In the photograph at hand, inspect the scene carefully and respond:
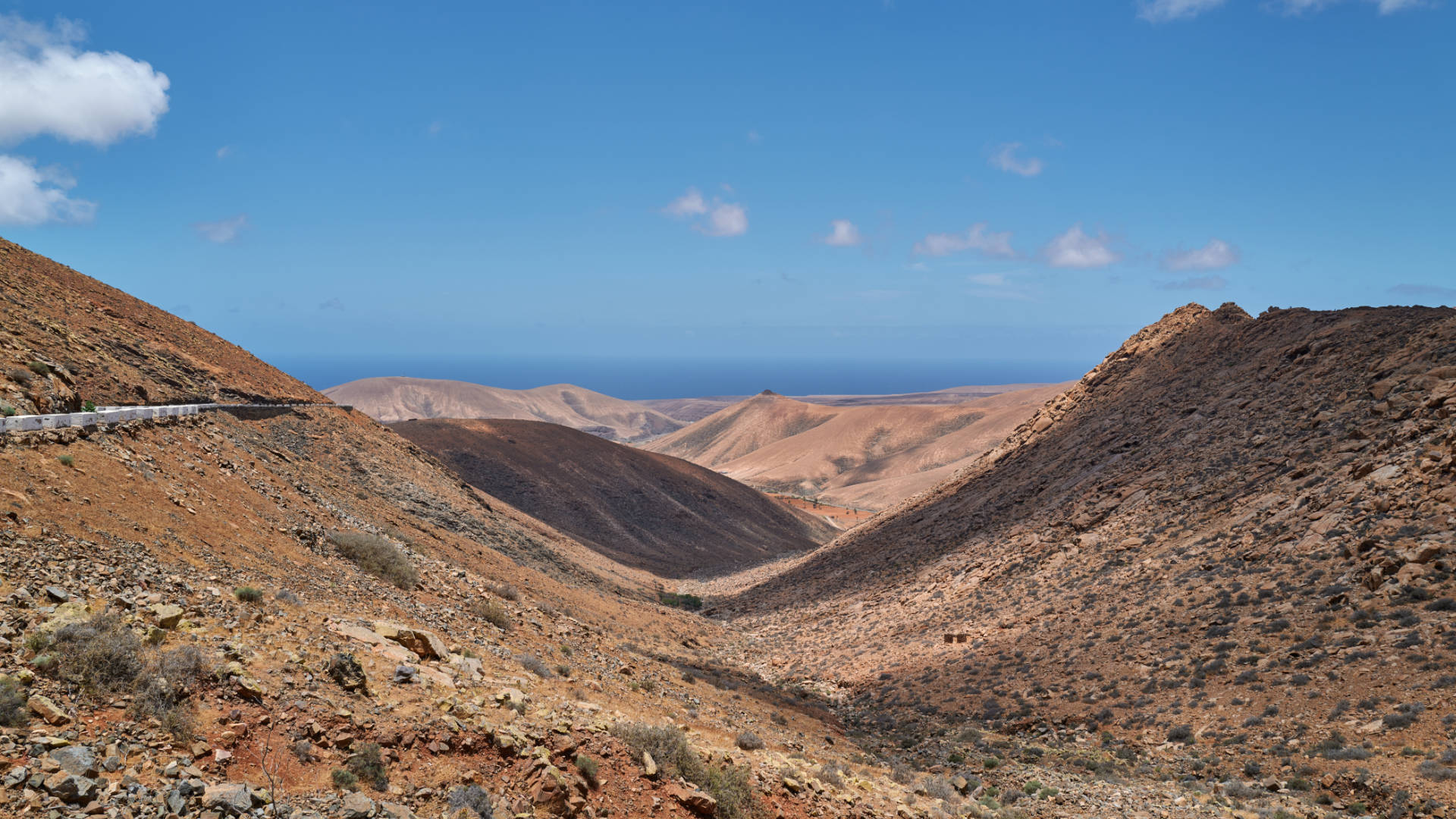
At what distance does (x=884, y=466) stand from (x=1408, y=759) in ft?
269

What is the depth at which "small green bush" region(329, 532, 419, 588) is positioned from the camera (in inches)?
535

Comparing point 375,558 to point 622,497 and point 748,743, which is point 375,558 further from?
point 622,497

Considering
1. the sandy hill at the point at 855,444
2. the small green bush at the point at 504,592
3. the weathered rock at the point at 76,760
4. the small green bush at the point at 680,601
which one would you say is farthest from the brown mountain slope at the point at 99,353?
the sandy hill at the point at 855,444

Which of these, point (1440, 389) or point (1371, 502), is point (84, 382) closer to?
point (1371, 502)

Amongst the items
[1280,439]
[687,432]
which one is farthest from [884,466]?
[1280,439]

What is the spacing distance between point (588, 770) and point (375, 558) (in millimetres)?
7680

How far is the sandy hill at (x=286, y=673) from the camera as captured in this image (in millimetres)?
6176

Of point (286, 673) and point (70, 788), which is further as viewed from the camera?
point (286, 673)

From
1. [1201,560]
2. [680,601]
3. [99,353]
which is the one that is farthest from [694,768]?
[680,601]

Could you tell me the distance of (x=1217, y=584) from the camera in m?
16.1

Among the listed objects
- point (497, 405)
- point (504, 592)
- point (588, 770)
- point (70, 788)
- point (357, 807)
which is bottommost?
point (497, 405)

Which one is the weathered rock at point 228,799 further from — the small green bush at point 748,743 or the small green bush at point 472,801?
the small green bush at point 748,743

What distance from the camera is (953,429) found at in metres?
95.3

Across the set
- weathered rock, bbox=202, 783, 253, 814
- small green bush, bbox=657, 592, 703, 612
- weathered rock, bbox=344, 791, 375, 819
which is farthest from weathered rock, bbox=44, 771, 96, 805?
small green bush, bbox=657, 592, 703, 612
